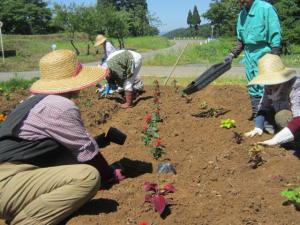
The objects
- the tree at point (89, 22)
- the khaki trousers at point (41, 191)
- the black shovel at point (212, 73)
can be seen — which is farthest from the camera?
the tree at point (89, 22)

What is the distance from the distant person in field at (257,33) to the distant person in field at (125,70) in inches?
94.4

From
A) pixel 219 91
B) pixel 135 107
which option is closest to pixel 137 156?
pixel 135 107

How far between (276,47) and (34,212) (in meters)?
3.46

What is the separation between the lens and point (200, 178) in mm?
4094

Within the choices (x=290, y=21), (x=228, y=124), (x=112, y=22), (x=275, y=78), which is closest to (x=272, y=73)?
(x=275, y=78)

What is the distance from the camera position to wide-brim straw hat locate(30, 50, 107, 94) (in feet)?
11.0

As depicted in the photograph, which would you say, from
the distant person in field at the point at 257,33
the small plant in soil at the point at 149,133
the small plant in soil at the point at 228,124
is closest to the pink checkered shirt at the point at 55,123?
the small plant in soil at the point at 149,133

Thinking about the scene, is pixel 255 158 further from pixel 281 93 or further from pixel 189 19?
pixel 189 19

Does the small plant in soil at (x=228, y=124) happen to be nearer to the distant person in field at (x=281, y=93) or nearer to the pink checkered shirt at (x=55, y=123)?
the distant person in field at (x=281, y=93)

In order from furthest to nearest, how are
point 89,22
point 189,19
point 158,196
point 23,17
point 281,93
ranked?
1. point 189,19
2. point 23,17
3. point 89,22
4. point 281,93
5. point 158,196

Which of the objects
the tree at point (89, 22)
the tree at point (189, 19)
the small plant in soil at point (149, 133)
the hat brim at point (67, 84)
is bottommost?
the tree at point (189, 19)

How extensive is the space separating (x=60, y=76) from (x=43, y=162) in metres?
0.62

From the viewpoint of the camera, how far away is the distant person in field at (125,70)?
7.73 m

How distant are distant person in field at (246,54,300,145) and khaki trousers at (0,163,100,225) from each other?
1.82m
